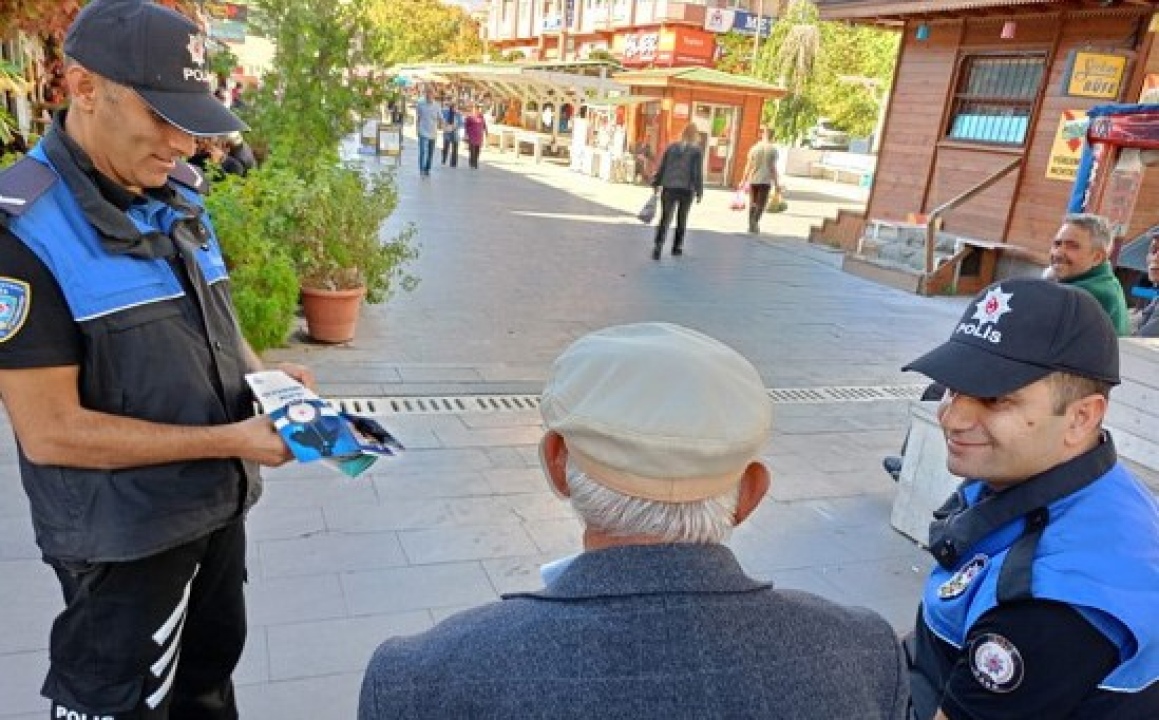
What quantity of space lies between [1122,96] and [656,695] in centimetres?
1113

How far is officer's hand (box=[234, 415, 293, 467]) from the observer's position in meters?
1.61

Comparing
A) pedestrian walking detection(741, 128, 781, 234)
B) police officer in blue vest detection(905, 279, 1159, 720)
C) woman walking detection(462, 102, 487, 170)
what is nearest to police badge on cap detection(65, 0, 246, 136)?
police officer in blue vest detection(905, 279, 1159, 720)

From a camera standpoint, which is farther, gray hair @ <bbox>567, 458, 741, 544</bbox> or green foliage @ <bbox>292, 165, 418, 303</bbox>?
green foliage @ <bbox>292, 165, 418, 303</bbox>

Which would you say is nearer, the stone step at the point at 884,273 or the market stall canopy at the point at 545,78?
the stone step at the point at 884,273

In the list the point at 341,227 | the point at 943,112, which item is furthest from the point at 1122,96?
the point at 341,227

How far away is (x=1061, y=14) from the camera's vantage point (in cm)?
1012

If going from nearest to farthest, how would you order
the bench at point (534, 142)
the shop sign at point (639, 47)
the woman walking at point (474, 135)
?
the woman walking at point (474, 135), the bench at point (534, 142), the shop sign at point (639, 47)

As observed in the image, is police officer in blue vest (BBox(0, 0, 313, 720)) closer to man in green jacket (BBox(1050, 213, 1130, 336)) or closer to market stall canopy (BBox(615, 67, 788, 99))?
man in green jacket (BBox(1050, 213, 1130, 336))

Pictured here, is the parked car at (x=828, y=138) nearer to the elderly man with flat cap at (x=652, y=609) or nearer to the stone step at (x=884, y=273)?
the stone step at (x=884, y=273)

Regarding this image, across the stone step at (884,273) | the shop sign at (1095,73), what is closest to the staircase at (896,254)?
the stone step at (884,273)

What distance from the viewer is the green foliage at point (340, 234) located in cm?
563

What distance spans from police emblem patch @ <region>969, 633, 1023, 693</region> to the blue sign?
31.2 m

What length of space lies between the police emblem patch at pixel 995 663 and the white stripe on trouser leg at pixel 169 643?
1535mm

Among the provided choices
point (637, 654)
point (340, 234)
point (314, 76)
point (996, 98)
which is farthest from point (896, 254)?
point (637, 654)
